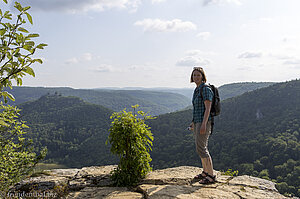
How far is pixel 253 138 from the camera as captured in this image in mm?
53031

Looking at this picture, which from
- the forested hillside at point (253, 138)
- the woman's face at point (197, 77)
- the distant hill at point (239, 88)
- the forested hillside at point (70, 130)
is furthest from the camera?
the distant hill at point (239, 88)

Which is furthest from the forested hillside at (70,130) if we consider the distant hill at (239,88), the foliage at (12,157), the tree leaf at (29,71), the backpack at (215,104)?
the distant hill at (239,88)

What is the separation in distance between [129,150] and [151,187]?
0.76m

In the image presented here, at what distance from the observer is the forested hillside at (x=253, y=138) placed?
133ft

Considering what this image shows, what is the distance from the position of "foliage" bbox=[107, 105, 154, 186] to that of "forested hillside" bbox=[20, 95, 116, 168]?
5884cm

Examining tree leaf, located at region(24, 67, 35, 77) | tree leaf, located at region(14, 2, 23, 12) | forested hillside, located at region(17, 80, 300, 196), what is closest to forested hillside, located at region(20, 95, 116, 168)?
forested hillside, located at region(17, 80, 300, 196)

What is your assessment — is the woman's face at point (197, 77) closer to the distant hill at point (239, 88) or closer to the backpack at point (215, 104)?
the backpack at point (215, 104)

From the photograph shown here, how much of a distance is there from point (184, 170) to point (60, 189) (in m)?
2.52

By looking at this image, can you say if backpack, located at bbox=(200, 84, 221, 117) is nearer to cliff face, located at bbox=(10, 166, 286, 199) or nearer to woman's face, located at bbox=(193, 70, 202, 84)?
woman's face, located at bbox=(193, 70, 202, 84)

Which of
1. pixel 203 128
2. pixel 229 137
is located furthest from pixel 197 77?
pixel 229 137

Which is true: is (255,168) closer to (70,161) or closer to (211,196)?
(211,196)

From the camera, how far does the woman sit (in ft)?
11.9

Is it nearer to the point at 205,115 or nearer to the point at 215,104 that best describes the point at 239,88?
the point at 215,104

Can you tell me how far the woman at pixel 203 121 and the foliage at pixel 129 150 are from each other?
0.94 metres
